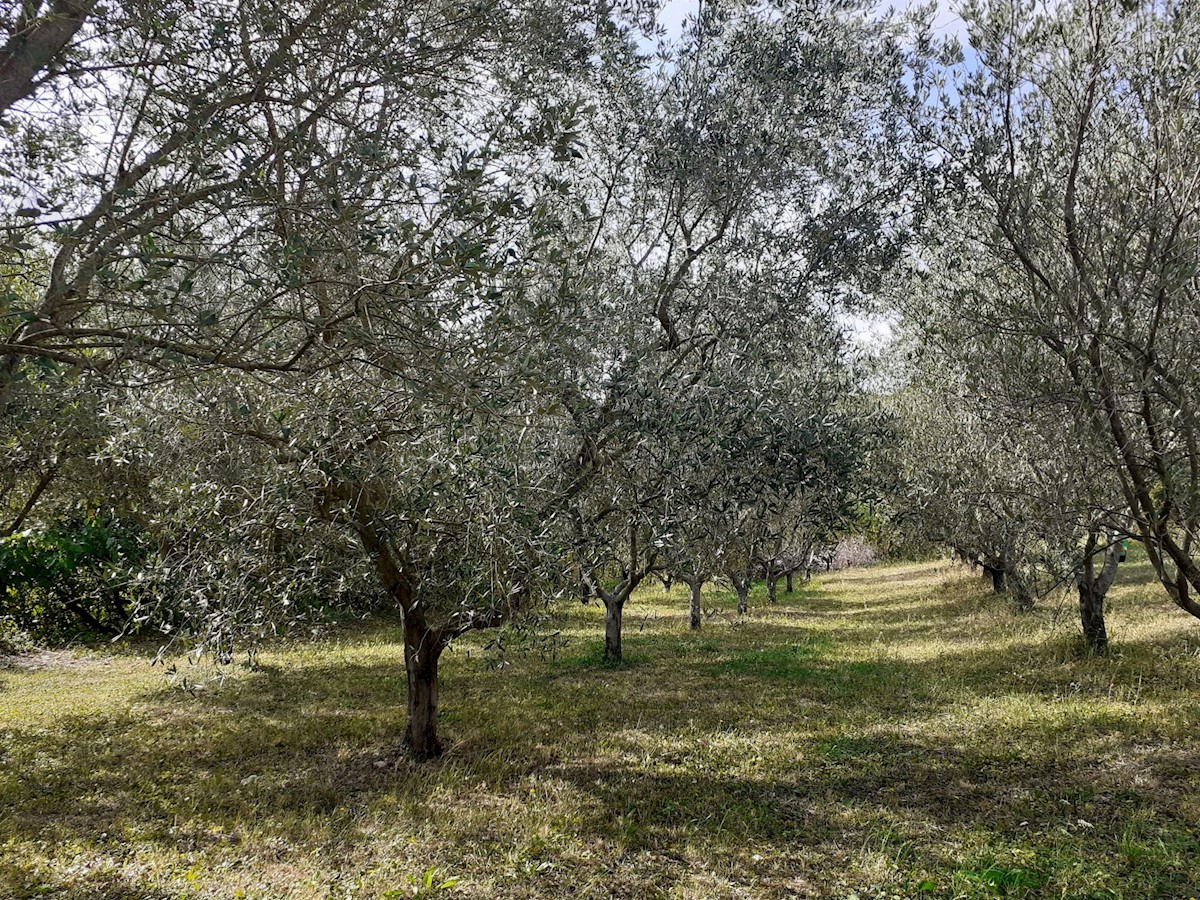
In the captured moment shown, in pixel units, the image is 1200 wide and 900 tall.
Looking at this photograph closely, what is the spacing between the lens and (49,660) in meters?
18.0

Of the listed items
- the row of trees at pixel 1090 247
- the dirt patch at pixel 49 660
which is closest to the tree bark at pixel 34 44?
the row of trees at pixel 1090 247

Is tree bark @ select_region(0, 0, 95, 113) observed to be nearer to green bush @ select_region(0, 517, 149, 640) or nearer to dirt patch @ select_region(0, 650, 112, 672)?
dirt patch @ select_region(0, 650, 112, 672)

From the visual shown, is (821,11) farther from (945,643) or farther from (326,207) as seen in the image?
(945,643)

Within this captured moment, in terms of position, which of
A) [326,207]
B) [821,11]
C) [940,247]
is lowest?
[326,207]

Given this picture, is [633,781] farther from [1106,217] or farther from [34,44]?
[34,44]

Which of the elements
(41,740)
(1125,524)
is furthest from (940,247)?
(41,740)

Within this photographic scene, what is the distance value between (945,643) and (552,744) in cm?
1178

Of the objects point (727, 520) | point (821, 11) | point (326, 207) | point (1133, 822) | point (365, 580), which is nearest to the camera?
point (326, 207)

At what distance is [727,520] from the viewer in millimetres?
8750

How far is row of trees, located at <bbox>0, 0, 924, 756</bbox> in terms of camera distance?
199 inches

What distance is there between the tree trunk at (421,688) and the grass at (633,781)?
0.31 m

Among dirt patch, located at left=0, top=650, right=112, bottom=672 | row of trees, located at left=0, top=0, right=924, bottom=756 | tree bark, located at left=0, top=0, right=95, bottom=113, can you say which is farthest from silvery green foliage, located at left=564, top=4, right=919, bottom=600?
dirt patch, located at left=0, top=650, right=112, bottom=672

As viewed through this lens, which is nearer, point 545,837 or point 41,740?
point 545,837

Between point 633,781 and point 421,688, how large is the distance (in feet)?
9.50
